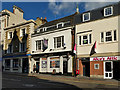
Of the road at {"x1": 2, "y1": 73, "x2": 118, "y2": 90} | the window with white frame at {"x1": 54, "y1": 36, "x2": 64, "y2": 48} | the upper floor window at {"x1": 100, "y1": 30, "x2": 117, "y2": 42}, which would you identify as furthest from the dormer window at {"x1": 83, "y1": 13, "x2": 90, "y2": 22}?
the road at {"x1": 2, "y1": 73, "x2": 118, "y2": 90}

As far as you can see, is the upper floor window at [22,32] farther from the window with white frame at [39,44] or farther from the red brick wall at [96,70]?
the red brick wall at [96,70]

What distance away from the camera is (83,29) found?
18672mm

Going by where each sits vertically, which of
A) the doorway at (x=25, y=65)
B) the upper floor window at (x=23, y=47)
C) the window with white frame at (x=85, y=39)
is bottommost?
the doorway at (x=25, y=65)

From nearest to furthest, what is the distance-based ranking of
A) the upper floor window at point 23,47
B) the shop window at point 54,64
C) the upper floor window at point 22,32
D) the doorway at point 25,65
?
Result: the shop window at point 54,64 < the doorway at point 25,65 < the upper floor window at point 23,47 < the upper floor window at point 22,32

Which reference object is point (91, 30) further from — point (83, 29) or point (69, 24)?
point (69, 24)

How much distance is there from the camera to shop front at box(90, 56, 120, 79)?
15.8 m

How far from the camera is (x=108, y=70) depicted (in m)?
16.2

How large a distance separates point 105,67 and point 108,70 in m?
0.52

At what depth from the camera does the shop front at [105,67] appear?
1583cm

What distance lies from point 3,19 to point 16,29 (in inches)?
252

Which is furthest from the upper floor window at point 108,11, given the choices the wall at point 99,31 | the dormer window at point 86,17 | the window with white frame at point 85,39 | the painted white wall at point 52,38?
the painted white wall at point 52,38

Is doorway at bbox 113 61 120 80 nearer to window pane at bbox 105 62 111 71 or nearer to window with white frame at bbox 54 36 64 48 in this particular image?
window pane at bbox 105 62 111 71

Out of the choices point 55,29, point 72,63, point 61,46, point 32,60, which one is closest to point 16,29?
point 32,60

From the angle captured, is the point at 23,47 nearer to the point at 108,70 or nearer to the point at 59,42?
the point at 59,42
